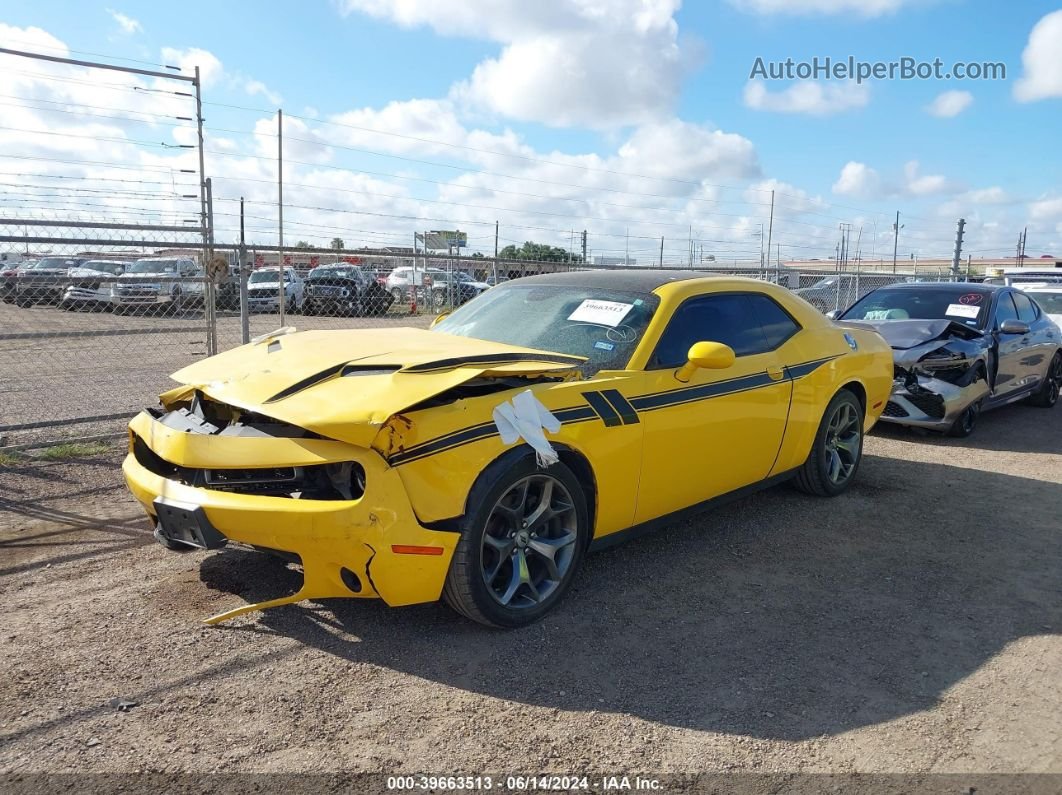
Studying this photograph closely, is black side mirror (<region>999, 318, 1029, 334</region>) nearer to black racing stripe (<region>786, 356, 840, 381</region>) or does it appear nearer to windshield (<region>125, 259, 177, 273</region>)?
black racing stripe (<region>786, 356, 840, 381</region>)

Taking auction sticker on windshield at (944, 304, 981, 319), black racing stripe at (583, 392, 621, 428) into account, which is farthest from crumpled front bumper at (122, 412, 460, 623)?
auction sticker on windshield at (944, 304, 981, 319)

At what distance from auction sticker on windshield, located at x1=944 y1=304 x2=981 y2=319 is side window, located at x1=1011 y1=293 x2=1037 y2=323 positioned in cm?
106

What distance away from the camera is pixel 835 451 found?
5402mm

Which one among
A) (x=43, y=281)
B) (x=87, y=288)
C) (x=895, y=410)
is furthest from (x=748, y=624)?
(x=87, y=288)

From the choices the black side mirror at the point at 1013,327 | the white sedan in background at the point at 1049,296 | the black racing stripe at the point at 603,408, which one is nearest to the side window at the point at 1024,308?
the black side mirror at the point at 1013,327

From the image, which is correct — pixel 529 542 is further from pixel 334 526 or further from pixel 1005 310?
pixel 1005 310

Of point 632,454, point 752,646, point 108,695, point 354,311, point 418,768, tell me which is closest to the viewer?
point 418,768

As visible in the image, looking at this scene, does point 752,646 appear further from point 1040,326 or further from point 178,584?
point 1040,326

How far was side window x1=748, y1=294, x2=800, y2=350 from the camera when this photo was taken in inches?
189

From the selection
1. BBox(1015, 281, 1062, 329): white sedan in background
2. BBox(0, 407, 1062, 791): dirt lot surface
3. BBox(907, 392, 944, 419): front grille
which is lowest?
BBox(0, 407, 1062, 791): dirt lot surface

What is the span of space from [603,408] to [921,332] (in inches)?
221

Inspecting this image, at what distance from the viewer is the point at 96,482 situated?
211 inches

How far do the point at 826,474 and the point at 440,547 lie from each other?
328 centimetres

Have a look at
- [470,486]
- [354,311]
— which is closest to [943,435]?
[470,486]
